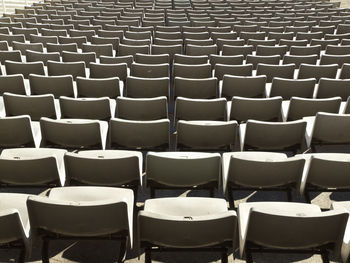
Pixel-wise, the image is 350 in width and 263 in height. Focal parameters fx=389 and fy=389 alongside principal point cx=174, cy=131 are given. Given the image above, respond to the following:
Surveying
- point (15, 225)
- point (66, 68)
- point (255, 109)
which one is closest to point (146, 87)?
point (66, 68)

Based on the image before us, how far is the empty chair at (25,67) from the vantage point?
20.7ft

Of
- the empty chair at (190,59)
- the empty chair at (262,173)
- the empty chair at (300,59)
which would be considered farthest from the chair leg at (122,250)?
the empty chair at (300,59)

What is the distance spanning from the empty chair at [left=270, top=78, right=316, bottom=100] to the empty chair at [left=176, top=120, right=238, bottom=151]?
65.9 inches

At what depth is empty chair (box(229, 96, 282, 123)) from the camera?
4676mm

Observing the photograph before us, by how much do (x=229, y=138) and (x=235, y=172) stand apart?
2.77 ft

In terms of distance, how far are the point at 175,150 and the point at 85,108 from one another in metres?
1.20

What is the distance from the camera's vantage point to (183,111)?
4801 mm

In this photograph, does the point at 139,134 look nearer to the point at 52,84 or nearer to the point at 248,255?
the point at 248,255

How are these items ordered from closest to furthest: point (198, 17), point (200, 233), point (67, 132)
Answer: point (200, 233)
point (67, 132)
point (198, 17)

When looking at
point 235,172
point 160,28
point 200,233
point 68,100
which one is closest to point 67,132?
point 68,100

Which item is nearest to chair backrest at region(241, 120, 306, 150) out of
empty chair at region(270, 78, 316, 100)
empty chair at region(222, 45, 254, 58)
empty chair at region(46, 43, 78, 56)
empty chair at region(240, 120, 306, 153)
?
empty chair at region(240, 120, 306, 153)

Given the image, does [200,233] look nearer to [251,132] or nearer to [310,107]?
[251,132]

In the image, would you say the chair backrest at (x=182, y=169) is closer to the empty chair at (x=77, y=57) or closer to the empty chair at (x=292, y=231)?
the empty chair at (x=292, y=231)

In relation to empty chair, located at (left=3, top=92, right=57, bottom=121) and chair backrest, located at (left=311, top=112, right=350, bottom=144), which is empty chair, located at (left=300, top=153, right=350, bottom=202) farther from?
empty chair, located at (left=3, top=92, right=57, bottom=121)
